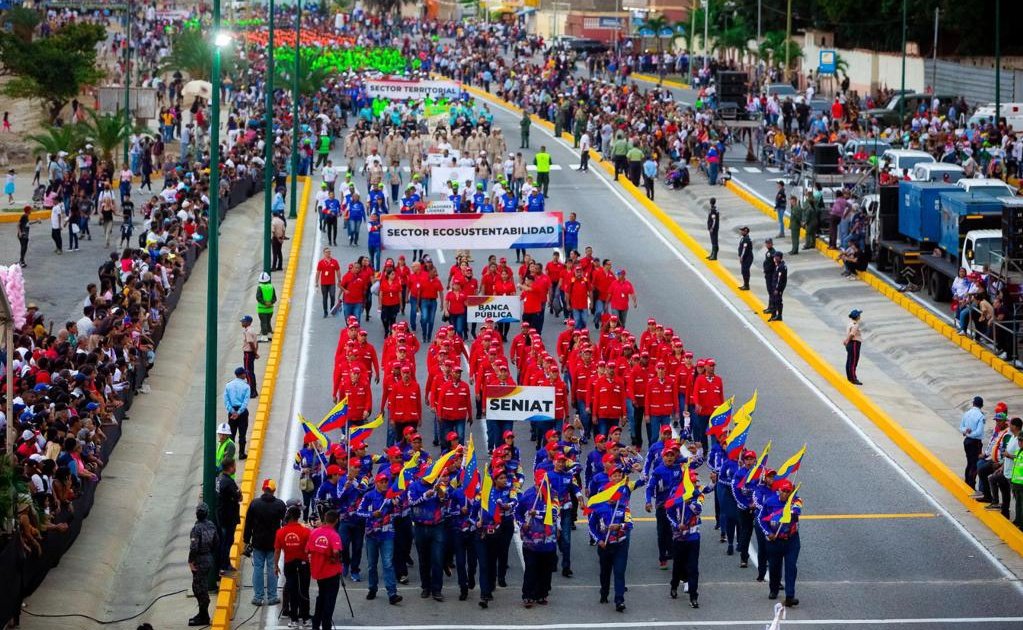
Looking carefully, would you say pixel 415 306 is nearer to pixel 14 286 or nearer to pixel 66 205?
pixel 14 286

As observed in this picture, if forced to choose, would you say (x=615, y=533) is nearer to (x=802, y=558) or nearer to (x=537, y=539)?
(x=537, y=539)

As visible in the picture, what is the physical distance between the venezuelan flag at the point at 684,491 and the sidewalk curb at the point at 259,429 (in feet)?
15.7

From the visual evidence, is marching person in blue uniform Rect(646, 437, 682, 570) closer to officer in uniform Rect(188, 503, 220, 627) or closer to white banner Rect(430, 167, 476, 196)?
officer in uniform Rect(188, 503, 220, 627)

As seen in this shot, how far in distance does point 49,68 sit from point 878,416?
1988 inches

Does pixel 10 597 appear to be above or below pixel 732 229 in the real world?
below

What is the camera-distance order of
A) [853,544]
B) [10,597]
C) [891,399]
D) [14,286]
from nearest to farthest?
[10,597]
[853,544]
[891,399]
[14,286]

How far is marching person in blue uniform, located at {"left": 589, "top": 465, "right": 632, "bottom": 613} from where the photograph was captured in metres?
20.2

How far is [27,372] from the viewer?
86.3 feet

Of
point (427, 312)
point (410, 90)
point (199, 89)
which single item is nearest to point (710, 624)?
point (427, 312)

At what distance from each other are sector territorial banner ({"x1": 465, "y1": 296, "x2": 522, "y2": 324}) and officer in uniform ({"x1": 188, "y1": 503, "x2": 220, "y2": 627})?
39.1 feet

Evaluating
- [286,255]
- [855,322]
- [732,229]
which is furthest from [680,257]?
[855,322]

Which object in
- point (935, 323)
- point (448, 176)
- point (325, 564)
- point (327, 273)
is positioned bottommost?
point (325, 564)

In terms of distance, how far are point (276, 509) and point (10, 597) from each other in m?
2.82

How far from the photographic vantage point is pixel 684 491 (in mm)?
20516
